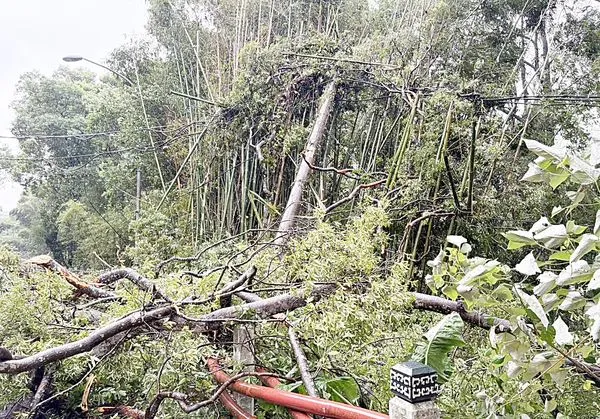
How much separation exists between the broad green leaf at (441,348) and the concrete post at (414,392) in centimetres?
48

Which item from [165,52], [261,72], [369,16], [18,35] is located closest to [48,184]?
[18,35]

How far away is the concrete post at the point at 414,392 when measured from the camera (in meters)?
0.72

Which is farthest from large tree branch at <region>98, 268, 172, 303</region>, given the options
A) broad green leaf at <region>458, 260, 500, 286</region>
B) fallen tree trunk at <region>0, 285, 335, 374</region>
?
broad green leaf at <region>458, 260, 500, 286</region>

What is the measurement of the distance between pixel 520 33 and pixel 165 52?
155 inches

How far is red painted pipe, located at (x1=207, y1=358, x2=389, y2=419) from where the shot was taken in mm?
799

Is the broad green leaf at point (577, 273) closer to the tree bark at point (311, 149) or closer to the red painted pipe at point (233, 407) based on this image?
the red painted pipe at point (233, 407)

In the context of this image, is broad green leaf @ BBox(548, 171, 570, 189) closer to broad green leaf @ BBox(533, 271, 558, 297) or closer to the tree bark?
broad green leaf @ BBox(533, 271, 558, 297)

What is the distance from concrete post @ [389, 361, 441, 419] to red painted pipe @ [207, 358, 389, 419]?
38 mm

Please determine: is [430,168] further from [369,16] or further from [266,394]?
[369,16]

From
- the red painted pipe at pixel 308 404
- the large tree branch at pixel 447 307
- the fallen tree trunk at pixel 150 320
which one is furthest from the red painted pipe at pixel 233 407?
the large tree branch at pixel 447 307

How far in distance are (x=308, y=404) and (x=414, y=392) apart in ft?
0.89

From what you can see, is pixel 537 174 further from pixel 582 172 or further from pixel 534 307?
pixel 534 307

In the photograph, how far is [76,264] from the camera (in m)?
5.56

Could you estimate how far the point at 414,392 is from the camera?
2.35 ft
